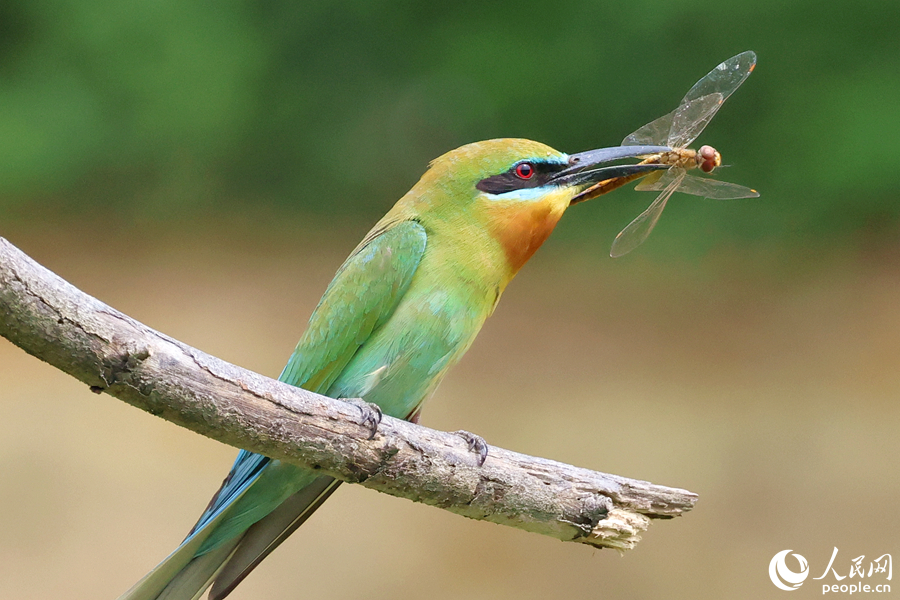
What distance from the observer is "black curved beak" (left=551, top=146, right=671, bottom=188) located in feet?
6.61

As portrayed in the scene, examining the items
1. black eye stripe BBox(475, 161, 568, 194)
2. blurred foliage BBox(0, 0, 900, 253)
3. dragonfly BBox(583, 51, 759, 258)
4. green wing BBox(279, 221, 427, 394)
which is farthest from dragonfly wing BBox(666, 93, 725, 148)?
blurred foliage BBox(0, 0, 900, 253)

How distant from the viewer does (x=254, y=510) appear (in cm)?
191

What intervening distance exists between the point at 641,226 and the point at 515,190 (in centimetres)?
35

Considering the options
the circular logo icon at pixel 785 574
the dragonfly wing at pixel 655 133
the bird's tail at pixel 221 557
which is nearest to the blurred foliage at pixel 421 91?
the dragonfly wing at pixel 655 133

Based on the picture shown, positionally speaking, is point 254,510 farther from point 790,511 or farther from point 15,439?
point 790,511

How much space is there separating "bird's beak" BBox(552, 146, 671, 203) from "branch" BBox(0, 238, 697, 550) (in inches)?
28.0

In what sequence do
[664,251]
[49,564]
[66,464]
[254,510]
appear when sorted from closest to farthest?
1. [254,510]
2. [49,564]
3. [66,464]
4. [664,251]

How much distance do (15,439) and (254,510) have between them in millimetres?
1626

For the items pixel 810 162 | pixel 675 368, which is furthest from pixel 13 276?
pixel 810 162

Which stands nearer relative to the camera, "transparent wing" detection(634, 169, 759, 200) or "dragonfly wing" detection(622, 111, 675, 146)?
"transparent wing" detection(634, 169, 759, 200)

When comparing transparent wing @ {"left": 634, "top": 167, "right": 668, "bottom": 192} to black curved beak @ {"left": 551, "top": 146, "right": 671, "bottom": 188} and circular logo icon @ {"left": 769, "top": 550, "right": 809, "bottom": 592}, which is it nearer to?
black curved beak @ {"left": 551, "top": 146, "right": 671, "bottom": 188}

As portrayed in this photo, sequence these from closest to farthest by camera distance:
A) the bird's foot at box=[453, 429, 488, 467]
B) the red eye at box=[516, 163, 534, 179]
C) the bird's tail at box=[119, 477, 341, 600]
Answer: the bird's foot at box=[453, 429, 488, 467] < the bird's tail at box=[119, 477, 341, 600] < the red eye at box=[516, 163, 534, 179]

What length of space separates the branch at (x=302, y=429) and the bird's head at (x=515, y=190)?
0.56 metres

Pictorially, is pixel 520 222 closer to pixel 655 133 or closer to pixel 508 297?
pixel 655 133
